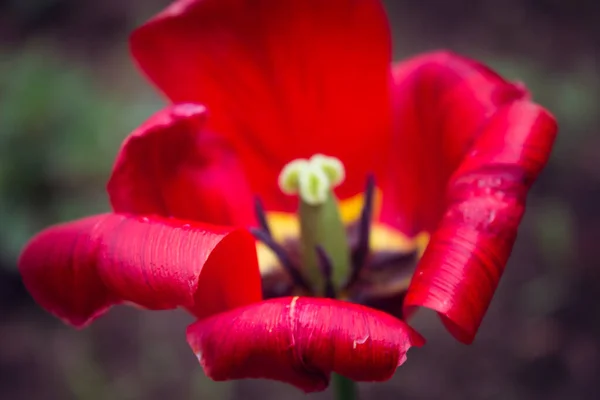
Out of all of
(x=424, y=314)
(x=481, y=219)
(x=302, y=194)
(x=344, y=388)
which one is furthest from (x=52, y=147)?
(x=481, y=219)

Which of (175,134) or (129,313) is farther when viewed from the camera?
(129,313)

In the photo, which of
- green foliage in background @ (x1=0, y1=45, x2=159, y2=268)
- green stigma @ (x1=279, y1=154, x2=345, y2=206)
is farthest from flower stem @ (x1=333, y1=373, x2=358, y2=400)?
green foliage in background @ (x1=0, y1=45, x2=159, y2=268)

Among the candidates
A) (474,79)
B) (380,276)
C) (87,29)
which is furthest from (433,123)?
(87,29)

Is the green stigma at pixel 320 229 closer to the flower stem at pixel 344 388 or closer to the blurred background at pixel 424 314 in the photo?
the flower stem at pixel 344 388

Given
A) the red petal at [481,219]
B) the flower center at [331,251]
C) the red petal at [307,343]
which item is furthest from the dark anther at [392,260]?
the red petal at [307,343]

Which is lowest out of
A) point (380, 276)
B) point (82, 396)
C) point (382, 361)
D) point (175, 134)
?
point (82, 396)

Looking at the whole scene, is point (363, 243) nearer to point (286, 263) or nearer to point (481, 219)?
point (286, 263)

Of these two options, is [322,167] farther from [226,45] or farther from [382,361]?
[382,361]
